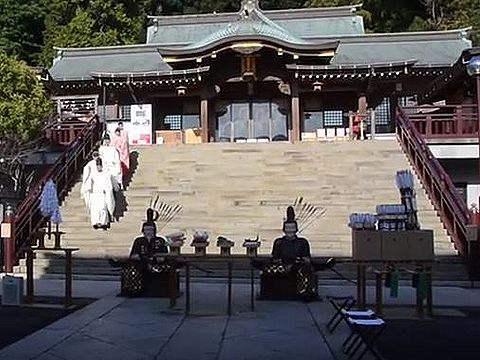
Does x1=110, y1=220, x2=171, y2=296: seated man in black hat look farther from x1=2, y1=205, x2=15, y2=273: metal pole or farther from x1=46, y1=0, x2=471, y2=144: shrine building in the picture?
x1=46, y1=0, x2=471, y2=144: shrine building

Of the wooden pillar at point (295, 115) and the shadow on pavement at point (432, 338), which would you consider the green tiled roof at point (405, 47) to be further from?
the shadow on pavement at point (432, 338)

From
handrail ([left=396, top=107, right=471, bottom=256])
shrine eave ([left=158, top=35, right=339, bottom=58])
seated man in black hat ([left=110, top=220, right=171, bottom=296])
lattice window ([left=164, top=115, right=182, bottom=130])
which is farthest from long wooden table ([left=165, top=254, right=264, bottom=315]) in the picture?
lattice window ([left=164, top=115, right=182, bottom=130])

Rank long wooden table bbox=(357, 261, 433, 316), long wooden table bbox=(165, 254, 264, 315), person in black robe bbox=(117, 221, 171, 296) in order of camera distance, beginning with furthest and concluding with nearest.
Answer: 1. person in black robe bbox=(117, 221, 171, 296)
2. long wooden table bbox=(165, 254, 264, 315)
3. long wooden table bbox=(357, 261, 433, 316)

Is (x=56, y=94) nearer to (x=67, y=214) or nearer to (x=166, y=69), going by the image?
(x=166, y=69)

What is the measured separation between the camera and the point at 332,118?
80.8 ft

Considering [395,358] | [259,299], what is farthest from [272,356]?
[259,299]

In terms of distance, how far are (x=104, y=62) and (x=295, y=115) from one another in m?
8.42

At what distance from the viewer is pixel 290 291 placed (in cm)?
1004

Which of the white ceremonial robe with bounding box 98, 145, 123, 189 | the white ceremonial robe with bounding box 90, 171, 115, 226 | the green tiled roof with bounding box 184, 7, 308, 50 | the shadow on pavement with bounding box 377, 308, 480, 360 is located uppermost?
the green tiled roof with bounding box 184, 7, 308, 50

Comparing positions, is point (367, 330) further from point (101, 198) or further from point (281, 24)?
point (281, 24)

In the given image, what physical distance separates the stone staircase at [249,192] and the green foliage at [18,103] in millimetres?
2392

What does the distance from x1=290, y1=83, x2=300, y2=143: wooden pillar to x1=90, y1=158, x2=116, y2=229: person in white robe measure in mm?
9073

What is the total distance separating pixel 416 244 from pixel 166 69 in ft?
54.1

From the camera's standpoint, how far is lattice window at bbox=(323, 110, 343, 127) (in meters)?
24.6
